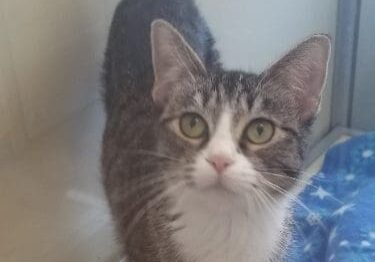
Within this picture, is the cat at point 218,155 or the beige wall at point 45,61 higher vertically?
the beige wall at point 45,61

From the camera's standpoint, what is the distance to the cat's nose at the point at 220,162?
0.97m

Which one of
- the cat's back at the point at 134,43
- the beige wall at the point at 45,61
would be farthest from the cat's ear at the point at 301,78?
the beige wall at the point at 45,61

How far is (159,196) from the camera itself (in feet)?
3.78

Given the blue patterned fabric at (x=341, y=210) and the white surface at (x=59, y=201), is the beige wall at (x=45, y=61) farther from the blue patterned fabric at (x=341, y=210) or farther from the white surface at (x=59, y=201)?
the blue patterned fabric at (x=341, y=210)

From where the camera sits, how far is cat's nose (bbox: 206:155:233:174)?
0.97 metres

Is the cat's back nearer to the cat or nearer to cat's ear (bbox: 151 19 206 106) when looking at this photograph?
the cat

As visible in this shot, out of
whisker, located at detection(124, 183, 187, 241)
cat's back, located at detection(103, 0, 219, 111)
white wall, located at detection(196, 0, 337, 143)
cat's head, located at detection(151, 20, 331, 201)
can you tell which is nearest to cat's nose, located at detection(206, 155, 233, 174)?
cat's head, located at detection(151, 20, 331, 201)

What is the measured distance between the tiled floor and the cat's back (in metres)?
0.11

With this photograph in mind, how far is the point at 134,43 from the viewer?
1364mm

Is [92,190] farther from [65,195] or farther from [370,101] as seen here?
[370,101]

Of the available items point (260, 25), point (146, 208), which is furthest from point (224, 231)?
point (260, 25)

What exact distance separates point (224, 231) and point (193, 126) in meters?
0.18

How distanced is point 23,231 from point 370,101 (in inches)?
45.1

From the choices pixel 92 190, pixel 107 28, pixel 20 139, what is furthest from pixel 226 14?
pixel 20 139
